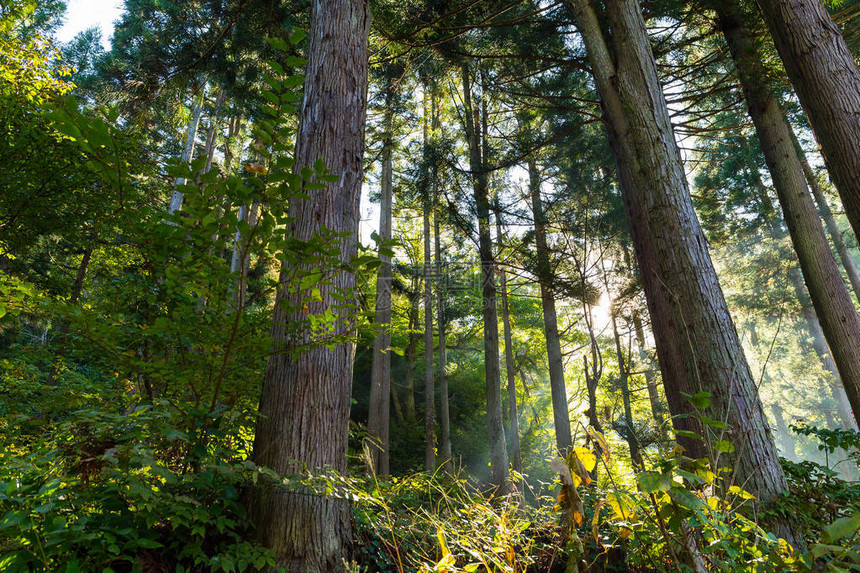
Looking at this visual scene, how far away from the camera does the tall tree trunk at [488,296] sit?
7324 millimetres

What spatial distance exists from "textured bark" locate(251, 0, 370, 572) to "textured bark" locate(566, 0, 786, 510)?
77.7 inches


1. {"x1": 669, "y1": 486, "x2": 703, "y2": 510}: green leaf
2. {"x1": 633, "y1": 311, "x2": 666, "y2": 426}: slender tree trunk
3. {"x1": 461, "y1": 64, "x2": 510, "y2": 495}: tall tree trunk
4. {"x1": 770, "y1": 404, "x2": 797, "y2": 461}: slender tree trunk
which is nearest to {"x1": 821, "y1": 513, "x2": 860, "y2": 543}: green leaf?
{"x1": 669, "y1": 486, "x2": 703, "y2": 510}: green leaf

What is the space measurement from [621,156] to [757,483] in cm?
243

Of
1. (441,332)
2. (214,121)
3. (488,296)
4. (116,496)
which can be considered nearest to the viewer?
(116,496)

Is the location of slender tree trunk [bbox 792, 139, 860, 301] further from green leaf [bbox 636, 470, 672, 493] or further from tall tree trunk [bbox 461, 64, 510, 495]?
green leaf [bbox 636, 470, 672, 493]

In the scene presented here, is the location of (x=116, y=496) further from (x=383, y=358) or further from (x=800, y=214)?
(x=383, y=358)

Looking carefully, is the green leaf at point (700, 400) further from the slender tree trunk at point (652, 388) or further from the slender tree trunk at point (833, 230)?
the slender tree trunk at point (833, 230)

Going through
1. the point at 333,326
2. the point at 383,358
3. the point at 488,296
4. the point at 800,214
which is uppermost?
the point at 488,296

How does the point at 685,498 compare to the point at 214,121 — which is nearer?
the point at 685,498

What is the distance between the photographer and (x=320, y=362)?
2.05 metres

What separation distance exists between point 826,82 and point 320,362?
3.49 m

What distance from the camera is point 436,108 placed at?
12.2m

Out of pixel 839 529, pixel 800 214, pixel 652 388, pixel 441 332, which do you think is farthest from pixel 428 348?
pixel 839 529

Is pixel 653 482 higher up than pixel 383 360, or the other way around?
pixel 383 360
